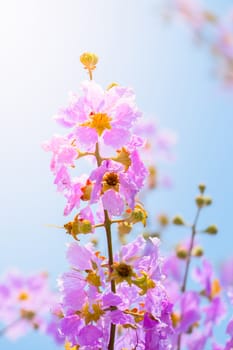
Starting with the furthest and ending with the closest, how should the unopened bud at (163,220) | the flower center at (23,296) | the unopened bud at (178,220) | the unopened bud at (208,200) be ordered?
A: the flower center at (23,296)
the unopened bud at (163,220)
the unopened bud at (178,220)
the unopened bud at (208,200)

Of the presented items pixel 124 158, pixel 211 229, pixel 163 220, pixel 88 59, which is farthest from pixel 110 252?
pixel 163 220

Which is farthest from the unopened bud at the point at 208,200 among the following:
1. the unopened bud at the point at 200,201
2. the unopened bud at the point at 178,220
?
the unopened bud at the point at 178,220

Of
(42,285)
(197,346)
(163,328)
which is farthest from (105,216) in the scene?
(42,285)

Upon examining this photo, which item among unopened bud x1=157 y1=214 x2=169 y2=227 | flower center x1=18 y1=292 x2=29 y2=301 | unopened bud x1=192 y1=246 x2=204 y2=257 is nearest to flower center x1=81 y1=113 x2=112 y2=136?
unopened bud x1=192 y1=246 x2=204 y2=257

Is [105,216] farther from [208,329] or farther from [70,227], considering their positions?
[208,329]

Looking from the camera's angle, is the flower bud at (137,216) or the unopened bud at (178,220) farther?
the unopened bud at (178,220)

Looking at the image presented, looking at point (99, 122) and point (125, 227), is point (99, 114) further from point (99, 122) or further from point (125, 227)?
point (125, 227)

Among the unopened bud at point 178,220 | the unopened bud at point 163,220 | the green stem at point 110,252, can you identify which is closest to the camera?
the green stem at point 110,252

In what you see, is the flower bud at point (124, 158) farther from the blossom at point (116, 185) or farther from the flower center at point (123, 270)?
the flower center at point (123, 270)
